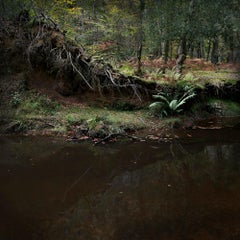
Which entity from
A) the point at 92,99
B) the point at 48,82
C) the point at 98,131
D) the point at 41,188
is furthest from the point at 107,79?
the point at 41,188

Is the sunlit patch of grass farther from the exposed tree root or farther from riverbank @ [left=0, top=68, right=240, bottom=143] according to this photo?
the exposed tree root

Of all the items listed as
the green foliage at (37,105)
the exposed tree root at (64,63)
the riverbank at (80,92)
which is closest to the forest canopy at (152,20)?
the exposed tree root at (64,63)

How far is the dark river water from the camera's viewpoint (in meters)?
5.22

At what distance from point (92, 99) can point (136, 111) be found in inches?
69.7

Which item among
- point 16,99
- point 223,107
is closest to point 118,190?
point 16,99

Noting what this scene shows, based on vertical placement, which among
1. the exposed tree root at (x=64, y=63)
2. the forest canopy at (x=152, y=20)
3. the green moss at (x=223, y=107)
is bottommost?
the green moss at (x=223, y=107)

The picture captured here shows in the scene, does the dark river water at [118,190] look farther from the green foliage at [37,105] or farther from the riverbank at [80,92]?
the green foliage at [37,105]

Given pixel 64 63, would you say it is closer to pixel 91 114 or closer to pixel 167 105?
pixel 91 114

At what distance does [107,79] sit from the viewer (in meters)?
13.4

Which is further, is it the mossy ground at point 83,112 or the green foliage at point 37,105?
the green foliage at point 37,105

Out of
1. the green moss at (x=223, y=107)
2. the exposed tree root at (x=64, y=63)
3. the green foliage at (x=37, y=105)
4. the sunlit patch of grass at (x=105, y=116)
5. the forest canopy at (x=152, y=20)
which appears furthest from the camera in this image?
the forest canopy at (x=152, y=20)

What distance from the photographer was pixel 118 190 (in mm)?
6836

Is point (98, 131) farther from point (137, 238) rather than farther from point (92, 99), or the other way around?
point (137, 238)

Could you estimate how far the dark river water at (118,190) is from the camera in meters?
5.22
